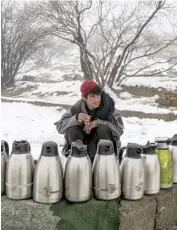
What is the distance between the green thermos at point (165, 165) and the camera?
1494 mm

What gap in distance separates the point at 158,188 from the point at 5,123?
15.5 ft

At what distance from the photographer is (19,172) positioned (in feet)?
4.28

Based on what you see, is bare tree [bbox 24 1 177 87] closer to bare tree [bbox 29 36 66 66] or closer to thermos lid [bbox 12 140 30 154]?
bare tree [bbox 29 36 66 66]

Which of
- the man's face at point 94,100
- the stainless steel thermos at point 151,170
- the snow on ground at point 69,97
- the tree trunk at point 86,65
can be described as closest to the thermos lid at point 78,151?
the stainless steel thermos at point 151,170

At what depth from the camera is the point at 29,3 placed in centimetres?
827

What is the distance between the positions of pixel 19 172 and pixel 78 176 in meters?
0.23

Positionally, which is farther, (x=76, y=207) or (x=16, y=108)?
(x=16, y=108)

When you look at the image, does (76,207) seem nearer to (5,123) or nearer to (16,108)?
(5,123)

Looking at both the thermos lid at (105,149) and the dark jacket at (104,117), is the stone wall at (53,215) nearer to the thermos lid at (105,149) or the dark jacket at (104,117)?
the thermos lid at (105,149)

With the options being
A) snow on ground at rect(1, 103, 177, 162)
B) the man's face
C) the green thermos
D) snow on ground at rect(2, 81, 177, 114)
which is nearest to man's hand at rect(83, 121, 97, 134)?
the man's face

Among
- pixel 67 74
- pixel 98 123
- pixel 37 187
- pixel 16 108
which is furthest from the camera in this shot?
pixel 67 74

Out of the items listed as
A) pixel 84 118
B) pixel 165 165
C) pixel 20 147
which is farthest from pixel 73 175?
pixel 84 118

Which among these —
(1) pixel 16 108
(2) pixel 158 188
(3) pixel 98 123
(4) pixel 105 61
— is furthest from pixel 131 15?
(2) pixel 158 188

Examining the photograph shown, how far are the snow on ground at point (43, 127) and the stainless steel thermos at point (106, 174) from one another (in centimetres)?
251
